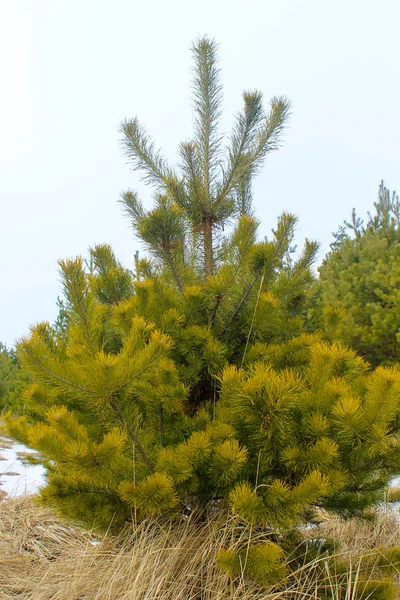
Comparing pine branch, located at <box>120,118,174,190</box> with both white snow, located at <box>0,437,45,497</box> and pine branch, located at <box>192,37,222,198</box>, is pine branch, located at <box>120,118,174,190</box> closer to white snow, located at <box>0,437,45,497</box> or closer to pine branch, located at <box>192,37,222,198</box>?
pine branch, located at <box>192,37,222,198</box>

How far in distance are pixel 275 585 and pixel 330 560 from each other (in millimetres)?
417

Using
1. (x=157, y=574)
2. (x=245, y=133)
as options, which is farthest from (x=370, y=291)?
(x=157, y=574)

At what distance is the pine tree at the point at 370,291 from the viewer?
8539mm

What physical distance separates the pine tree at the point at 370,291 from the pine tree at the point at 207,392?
4.62 meters

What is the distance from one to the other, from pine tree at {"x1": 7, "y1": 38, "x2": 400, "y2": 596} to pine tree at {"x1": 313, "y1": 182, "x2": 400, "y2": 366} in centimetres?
462

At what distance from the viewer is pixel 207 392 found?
275 centimetres

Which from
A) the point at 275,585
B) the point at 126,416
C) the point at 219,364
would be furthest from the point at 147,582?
the point at 219,364

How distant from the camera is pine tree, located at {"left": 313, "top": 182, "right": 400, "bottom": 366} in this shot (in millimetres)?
8539

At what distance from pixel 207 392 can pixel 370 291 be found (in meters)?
7.52

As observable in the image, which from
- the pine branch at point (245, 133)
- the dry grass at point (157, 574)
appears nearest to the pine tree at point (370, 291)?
the pine branch at point (245, 133)

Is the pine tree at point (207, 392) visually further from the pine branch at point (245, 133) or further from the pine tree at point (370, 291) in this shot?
the pine tree at point (370, 291)

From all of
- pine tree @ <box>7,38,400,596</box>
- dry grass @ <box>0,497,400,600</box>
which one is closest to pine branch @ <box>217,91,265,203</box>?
pine tree @ <box>7,38,400,596</box>

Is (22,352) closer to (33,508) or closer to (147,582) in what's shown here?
(147,582)

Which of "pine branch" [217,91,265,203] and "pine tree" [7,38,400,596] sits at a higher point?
"pine branch" [217,91,265,203]
